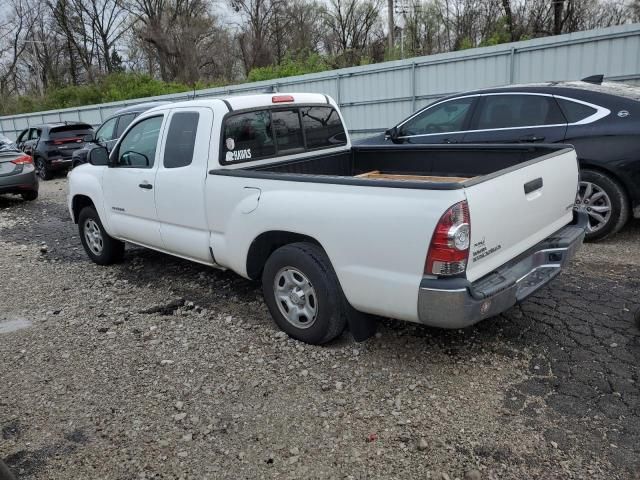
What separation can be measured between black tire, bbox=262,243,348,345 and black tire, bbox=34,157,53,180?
14.4m

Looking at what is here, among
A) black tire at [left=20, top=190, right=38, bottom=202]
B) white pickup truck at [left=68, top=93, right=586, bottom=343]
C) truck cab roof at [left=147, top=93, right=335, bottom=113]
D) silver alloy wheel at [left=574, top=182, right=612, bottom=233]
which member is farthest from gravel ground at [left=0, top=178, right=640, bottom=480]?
black tire at [left=20, top=190, right=38, bottom=202]

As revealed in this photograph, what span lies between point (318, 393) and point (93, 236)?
4.16 meters

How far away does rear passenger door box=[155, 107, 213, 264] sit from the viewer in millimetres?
4426

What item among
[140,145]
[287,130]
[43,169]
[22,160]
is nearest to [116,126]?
[22,160]

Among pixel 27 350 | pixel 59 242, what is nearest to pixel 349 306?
pixel 27 350

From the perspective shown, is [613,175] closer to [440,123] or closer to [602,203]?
[602,203]

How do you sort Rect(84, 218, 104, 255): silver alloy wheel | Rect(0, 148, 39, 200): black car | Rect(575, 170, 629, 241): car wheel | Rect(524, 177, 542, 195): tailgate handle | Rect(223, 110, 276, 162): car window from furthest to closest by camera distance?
Rect(0, 148, 39, 200): black car
Rect(84, 218, 104, 255): silver alloy wheel
Rect(575, 170, 629, 241): car wheel
Rect(223, 110, 276, 162): car window
Rect(524, 177, 542, 195): tailgate handle

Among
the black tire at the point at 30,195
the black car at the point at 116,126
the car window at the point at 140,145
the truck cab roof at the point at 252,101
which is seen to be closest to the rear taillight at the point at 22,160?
the black tire at the point at 30,195

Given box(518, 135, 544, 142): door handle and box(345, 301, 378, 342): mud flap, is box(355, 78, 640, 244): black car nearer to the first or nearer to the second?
box(518, 135, 544, 142): door handle

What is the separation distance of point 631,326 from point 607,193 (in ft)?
7.43

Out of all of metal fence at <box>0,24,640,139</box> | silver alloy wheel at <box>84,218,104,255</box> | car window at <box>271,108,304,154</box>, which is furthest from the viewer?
metal fence at <box>0,24,640,139</box>

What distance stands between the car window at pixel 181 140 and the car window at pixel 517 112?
12.4 ft

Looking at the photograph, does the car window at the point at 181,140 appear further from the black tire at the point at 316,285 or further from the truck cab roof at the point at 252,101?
the black tire at the point at 316,285

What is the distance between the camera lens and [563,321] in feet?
13.3
